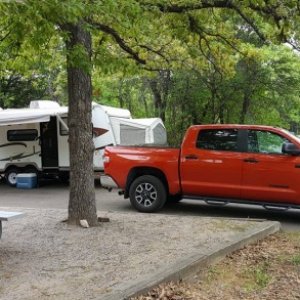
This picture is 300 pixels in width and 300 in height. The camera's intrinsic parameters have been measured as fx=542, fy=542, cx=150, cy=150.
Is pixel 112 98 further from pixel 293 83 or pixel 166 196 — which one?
pixel 166 196

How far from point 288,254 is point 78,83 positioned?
3966 mm

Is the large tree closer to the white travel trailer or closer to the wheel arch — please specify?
the wheel arch

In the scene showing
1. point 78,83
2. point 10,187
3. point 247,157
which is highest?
point 78,83

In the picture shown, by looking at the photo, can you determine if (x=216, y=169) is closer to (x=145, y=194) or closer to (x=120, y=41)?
(x=145, y=194)

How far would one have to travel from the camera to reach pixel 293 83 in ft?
71.4

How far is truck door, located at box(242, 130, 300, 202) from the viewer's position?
10.0 m

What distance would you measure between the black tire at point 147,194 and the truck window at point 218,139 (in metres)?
1.22

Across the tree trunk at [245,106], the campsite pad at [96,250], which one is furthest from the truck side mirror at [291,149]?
the tree trunk at [245,106]

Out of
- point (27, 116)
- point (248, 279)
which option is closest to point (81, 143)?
point (248, 279)

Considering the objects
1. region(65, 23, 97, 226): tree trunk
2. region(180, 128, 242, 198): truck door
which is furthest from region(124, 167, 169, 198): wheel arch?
region(65, 23, 97, 226): tree trunk

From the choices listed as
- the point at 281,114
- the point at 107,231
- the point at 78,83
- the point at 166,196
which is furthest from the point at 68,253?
the point at 281,114

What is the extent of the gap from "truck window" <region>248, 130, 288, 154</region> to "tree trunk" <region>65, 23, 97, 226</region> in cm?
350

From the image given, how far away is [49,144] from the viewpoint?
1756 centimetres

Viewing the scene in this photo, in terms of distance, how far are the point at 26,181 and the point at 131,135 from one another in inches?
144
